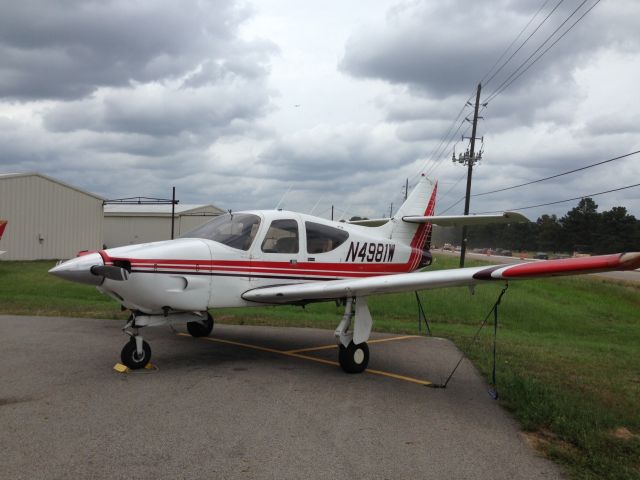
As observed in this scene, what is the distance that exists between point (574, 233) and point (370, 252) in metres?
80.9

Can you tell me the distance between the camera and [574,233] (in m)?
81.8

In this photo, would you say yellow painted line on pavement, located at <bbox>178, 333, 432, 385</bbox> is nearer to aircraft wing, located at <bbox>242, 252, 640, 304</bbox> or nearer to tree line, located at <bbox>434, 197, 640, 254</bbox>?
aircraft wing, located at <bbox>242, 252, 640, 304</bbox>

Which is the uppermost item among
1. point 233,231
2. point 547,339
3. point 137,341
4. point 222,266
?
point 233,231

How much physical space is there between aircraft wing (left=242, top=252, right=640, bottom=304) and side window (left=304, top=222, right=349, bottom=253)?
81 centimetres

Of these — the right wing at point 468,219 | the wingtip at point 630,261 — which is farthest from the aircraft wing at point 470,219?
the wingtip at point 630,261

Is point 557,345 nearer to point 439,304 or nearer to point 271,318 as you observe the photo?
point 439,304

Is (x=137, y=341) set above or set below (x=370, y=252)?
below

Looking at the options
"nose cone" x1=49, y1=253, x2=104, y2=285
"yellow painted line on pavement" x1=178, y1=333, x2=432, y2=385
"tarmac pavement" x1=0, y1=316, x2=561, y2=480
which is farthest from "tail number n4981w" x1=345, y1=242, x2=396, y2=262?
"nose cone" x1=49, y1=253, x2=104, y2=285

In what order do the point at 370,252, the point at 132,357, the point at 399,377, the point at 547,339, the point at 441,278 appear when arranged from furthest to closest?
1. the point at 547,339
2. the point at 370,252
3. the point at 399,377
4. the point at 132,357
5. the point at 441,278

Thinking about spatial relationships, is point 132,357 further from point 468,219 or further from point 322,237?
point 468,219

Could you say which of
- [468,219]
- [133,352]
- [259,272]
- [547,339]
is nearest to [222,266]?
[259,272]

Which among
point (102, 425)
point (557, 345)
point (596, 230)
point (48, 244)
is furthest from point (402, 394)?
point (596, 230)

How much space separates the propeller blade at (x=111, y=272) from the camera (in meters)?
6.87

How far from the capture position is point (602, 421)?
590 centimetres
